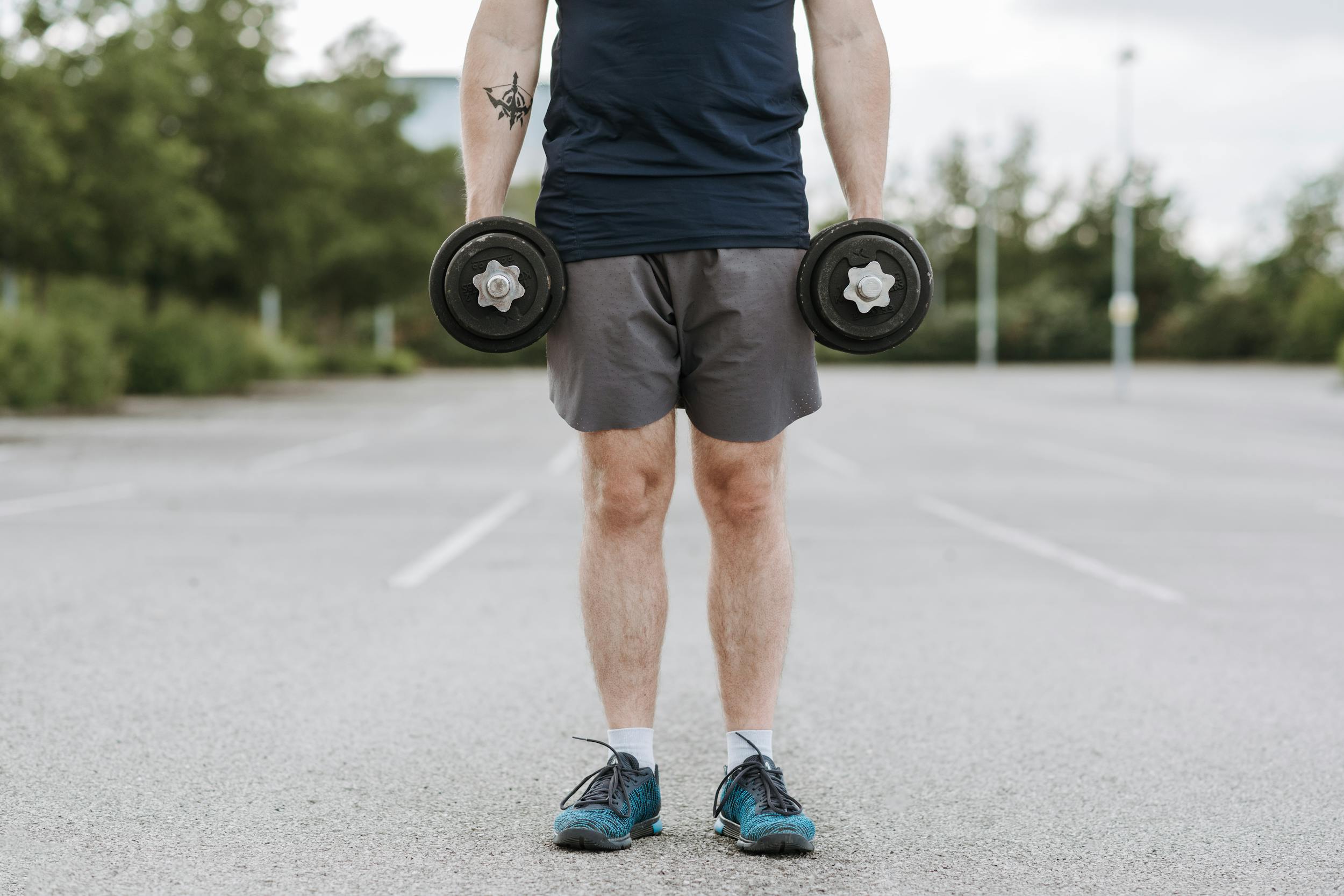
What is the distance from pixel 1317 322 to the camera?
56.0 metres

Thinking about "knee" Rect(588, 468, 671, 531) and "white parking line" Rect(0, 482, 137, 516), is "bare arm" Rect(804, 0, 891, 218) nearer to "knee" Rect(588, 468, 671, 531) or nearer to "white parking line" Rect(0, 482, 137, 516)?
"knee" Rect(588, 468, 671, 531)

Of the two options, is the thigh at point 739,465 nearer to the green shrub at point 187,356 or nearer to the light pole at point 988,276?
the green shrub at point 187,356

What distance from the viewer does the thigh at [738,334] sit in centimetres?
292

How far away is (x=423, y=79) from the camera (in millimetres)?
49625

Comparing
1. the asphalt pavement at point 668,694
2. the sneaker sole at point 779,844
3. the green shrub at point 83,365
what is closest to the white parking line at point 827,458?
the asphalt pavement at point 668,694

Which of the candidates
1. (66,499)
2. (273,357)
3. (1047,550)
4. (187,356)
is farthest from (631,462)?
(273,357)

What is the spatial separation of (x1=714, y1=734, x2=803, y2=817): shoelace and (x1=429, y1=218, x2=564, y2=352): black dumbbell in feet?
3.18

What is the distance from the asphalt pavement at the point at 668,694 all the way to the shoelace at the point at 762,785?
10 cm

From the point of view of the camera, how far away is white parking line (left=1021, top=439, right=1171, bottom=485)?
12812 millimetres

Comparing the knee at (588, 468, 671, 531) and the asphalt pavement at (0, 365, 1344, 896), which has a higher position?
the knee at (588, 468, 671, 531)

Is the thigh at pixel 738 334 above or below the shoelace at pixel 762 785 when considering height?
above

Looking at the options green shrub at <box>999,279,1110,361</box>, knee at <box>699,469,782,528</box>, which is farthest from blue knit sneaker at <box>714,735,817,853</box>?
green shrub at <box>999,279,1110,361</box>

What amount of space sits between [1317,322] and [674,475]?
5868 cm

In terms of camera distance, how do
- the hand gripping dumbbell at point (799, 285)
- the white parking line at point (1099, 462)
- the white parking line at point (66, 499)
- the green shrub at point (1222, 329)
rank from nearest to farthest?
the hand gripping dumbbell at point (799, 285)
the white parking line at point (66, 499)
the white parking line at point (1099, 462)
the green shrub at point (1222, 329)
